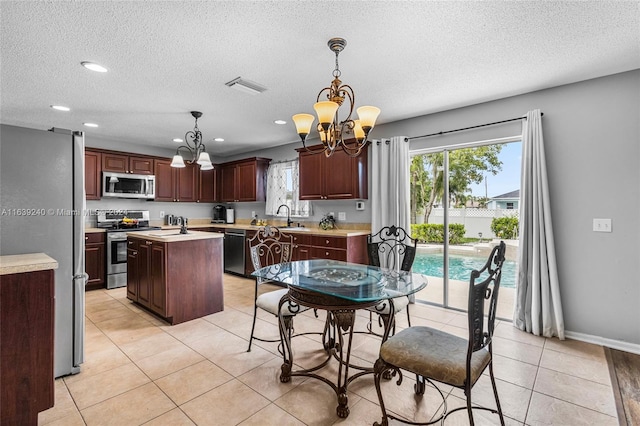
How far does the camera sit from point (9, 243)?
79.4 inches

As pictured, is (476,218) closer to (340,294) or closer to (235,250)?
(340,294)

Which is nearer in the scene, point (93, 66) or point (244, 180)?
point (93, 66)

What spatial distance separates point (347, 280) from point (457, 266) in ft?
7.58

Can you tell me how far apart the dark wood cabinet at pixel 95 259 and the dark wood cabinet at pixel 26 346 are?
342cm

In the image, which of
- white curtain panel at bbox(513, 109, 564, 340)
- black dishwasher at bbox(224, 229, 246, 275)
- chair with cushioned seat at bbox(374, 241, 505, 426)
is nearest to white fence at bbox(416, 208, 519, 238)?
white curtain panel at bbox(513, 109, 564, 340)

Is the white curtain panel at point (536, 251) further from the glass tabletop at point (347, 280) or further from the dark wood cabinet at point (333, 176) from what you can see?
the dark wood cabinet at point (333, 176)

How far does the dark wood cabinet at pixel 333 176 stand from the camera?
14.3 ft

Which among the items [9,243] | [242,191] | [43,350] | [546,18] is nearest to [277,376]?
[43,350]

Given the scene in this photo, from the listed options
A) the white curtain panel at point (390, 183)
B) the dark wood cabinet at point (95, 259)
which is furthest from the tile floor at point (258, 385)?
the dark wood cabinet at point (95, 259)

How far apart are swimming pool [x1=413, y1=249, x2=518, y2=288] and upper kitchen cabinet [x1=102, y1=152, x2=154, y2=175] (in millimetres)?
4904

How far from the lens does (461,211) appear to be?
3.79m

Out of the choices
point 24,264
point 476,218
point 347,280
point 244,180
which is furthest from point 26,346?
point 244,180

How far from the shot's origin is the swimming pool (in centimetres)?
357

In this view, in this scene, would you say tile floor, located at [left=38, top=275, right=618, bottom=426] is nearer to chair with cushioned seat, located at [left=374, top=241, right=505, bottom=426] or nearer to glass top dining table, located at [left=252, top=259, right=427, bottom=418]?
glass top dining table, located at [left=252, top=259, right=427, bottom=418]
